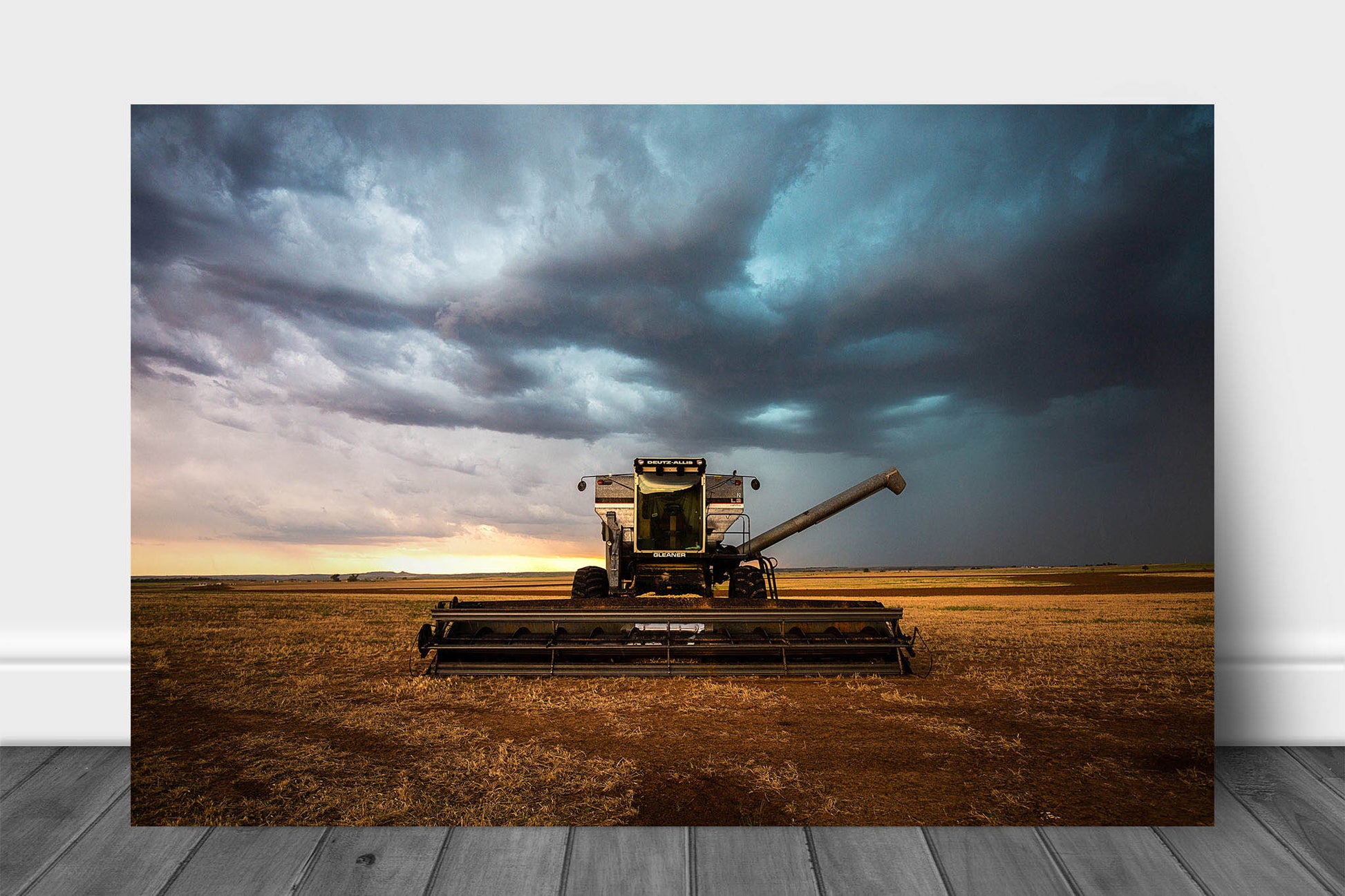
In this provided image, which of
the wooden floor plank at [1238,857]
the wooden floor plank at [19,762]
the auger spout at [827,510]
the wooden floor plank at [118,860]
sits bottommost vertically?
the wooden floor plank at [1238,857]

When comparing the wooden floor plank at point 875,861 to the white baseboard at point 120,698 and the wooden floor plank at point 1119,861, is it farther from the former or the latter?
the white baseboard at point 120,698

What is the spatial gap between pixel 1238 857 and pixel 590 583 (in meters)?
7.32

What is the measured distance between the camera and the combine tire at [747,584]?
9477mm

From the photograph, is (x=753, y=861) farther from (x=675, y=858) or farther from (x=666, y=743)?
(x=666, y=743)

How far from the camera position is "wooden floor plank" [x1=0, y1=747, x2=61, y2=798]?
457cm

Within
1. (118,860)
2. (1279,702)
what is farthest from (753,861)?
(1279,702)

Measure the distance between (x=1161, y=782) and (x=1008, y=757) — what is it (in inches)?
30.3

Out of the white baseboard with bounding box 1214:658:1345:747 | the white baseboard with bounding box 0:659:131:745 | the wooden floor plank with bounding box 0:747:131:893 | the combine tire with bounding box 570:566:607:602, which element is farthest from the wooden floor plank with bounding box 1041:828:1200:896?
the combine tire with bounding box 570:566:607:602

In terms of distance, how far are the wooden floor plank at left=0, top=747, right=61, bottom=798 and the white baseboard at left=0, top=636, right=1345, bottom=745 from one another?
5 centimetres

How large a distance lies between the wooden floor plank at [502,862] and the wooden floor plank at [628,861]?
0.09m

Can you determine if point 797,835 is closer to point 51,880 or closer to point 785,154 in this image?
point 51,880

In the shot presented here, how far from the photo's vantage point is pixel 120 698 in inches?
194

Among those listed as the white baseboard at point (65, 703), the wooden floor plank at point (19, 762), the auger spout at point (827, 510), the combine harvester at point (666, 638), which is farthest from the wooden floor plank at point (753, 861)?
the auger spout at point (827, 510)

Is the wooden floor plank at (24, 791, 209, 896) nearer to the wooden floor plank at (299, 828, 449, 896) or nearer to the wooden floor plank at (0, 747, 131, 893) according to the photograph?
the wooden floor plank at (0, 747, 131, 893)
